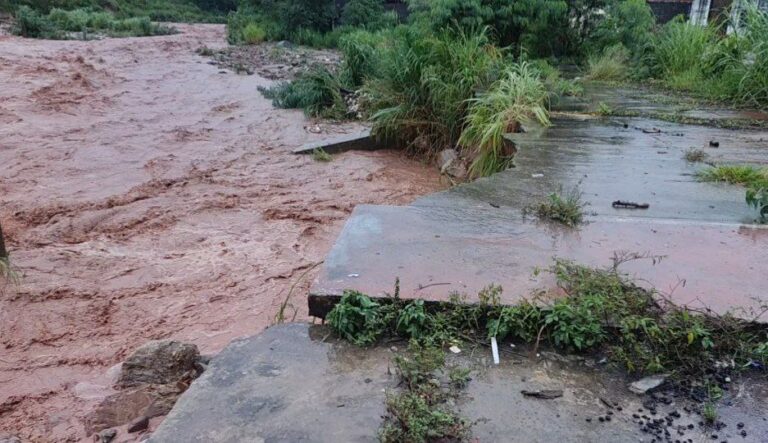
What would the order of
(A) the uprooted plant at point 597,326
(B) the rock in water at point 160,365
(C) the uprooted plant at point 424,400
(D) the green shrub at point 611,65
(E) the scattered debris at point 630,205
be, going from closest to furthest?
(C) the uprooted plant at point 424,400, (A) the uprooted plant at point 597,326, (B) the rock in water at point 160,365, (E) the scattered debris at point 630,205, (D) the green shrub at point 611,65

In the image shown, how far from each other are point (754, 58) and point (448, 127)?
10.1ft

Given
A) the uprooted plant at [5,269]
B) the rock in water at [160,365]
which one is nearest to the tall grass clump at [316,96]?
the uprooted plant at [5,269]

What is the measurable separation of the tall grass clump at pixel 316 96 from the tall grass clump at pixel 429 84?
1.78 m

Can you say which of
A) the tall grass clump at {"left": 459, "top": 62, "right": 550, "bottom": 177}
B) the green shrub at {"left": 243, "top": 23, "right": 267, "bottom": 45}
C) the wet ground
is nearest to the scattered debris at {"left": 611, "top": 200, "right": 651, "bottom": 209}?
the tall grass clump at {"left": 459, "top": 62, "right": 550, "bottom": 177}

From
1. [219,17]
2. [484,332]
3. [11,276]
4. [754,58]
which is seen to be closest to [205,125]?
[11,276]

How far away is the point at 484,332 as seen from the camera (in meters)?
2.01

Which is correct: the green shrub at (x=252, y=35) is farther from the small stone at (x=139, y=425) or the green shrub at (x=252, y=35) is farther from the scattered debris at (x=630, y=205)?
the small stone at (x=139, y=425)

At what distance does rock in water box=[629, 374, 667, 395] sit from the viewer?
1747 mm

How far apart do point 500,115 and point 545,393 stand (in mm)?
3516

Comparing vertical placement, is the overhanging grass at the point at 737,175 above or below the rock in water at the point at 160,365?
above

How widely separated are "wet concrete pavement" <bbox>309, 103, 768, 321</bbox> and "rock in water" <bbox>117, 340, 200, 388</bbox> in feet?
2.75

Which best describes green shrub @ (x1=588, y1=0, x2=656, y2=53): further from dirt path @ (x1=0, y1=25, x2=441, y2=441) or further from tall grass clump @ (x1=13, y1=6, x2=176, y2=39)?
tall grass clump @ (x1=13, y1=6, x2=176, y2=39)

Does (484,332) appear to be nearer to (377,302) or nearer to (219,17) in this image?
(377,302)

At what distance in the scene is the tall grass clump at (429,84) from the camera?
5.98 metres
